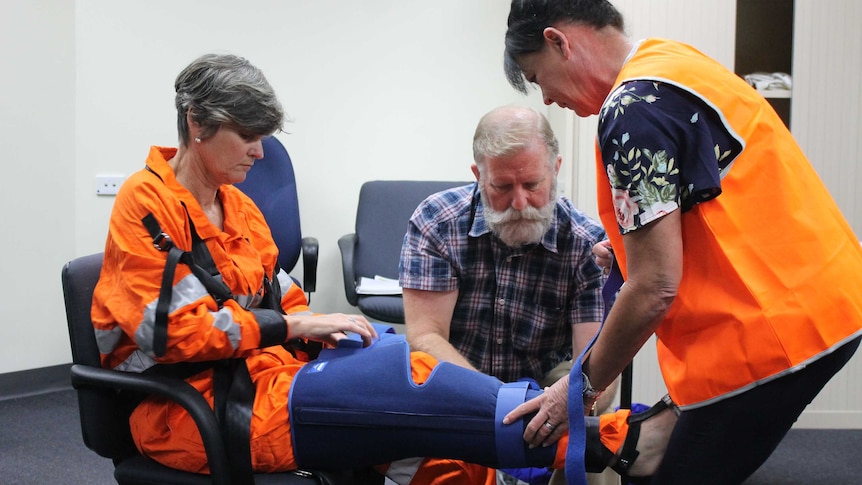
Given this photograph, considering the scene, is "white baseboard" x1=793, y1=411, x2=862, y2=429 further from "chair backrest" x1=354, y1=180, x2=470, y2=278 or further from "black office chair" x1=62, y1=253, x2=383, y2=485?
"black office chair" x1=62, y1=253, x2=383, y2=485

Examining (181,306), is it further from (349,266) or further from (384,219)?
(384,219)

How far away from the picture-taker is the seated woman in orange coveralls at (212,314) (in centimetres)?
143

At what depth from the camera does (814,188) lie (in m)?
1.18

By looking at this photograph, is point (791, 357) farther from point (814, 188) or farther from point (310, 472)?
point (310, 472)

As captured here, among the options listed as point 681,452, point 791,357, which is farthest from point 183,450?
point 791,357

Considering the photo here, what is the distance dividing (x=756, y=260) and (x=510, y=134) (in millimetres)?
747

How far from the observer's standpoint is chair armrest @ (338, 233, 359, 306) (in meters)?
3.13

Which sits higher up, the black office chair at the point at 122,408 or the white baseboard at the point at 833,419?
the black office chair at the point at 122,408

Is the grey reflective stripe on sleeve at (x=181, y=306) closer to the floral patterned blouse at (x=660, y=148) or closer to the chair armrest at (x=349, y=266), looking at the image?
the floral patterned blouse at (x=660, y=148)

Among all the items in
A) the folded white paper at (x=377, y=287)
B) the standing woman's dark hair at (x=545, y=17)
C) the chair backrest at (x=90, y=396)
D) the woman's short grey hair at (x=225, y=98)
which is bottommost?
the folded white paper at (x=377, y=287)

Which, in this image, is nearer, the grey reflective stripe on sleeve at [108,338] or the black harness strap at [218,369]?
the black harness strap at [218,369]

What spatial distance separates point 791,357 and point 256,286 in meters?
1.02

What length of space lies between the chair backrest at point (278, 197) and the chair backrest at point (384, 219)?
27cm

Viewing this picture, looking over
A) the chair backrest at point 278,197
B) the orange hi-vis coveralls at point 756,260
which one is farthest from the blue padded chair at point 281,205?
the orange hi-vis coveralls at point 756,260
